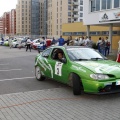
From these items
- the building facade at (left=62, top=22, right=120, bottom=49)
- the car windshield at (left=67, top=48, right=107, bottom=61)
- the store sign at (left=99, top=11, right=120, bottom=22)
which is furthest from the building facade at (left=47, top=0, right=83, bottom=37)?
the car windshield at (left=67, top=48, right=107, bottom=61)

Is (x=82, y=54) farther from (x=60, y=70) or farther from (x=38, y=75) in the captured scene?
(x=38, y=75)

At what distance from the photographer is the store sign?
26533mm

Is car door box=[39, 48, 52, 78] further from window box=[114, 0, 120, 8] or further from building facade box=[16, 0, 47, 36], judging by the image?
building facade box=[16, 0, 47, 36]

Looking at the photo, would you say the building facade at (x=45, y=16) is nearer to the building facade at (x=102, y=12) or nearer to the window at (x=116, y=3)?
the building facade at (x=102, y=12)

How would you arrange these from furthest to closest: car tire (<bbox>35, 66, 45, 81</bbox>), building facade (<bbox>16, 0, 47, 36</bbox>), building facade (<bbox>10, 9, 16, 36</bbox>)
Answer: building facade (<bbox>10, 9, 16, 36</bbox>)
building facade (<bbox>16, 0, 47, 36</bbox>)
car tire (<bbox>35, 66, 45, 81</bbox>)

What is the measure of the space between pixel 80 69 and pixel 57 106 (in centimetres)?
147

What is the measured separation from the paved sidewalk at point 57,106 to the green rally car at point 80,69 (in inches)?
13.5

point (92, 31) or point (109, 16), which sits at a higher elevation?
point (109, 16)

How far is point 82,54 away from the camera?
8477mm

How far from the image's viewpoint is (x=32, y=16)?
460ft

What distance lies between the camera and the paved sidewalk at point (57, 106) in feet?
18.3

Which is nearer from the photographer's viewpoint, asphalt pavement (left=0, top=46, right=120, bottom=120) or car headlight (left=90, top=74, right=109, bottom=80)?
asphalt pavement (left=0, top=46, right=120, bottom=120)

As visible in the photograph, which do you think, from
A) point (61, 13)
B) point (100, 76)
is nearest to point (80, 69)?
point (100, 76)

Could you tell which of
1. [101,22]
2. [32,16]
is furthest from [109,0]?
[32,16]
